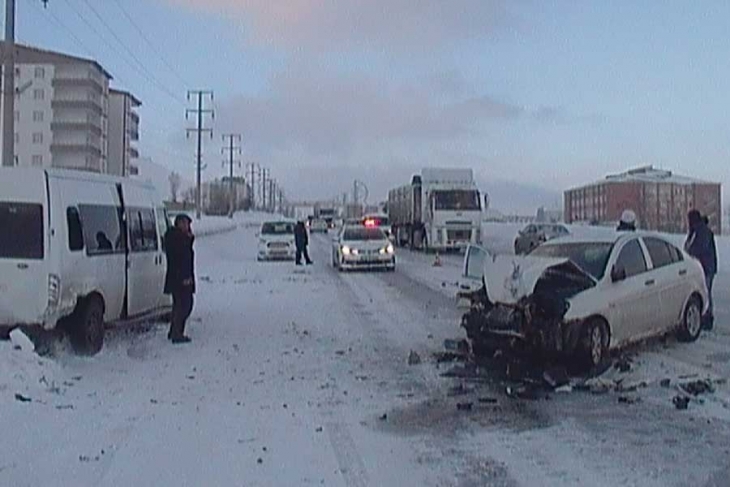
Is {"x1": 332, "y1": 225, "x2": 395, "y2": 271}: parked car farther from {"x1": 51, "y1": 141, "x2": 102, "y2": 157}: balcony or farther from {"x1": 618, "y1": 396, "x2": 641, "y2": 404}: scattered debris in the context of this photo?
{"x1": 51, "y1": 141, "x2": 102, "y2": 157}: balcony

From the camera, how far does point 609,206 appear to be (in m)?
110

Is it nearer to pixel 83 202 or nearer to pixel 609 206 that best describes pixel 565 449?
pixel 83 202

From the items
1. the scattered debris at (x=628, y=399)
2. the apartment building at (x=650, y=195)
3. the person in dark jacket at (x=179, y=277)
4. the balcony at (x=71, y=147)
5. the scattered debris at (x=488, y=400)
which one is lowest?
the scattered debris at (x=488, y=400)

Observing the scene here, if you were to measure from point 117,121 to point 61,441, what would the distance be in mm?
118569

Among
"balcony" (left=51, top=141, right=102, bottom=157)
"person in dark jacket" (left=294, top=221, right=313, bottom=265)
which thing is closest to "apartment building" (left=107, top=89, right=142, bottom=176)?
"balcony" (left=51, top=141, right=102, bottom=157)

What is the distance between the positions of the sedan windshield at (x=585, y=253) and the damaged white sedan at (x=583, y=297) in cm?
1

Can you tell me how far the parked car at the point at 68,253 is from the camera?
11070 mm

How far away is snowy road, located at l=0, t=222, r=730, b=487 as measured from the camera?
6.67 m

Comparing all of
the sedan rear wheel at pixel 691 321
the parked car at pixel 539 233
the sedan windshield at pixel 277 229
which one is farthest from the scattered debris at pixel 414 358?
the parked car at pixel 539 233

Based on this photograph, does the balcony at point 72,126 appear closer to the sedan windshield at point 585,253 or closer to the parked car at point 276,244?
the parked car at point 276,244

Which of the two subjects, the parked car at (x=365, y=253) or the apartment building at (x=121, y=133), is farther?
the apartment building at (x=121, y=133)

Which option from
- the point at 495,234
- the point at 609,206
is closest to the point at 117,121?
the point at 609,206

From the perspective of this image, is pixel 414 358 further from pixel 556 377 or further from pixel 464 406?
pixel 464 406

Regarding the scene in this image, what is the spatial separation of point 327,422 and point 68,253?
4.70m
